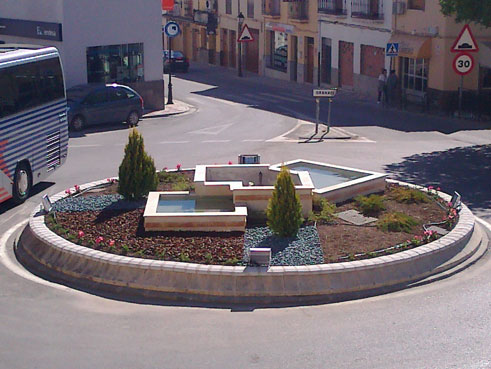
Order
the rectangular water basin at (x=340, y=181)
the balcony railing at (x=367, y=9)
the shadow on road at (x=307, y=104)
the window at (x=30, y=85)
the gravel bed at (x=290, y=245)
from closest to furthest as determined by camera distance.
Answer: the gravel bed at (x=290, y=245) < the rectangular water basin at (x=340, y=181) < the window at (x=30, y=85) < the shadow on road at (x=307, y=104) < the balcony railing at (x=367, y=9)

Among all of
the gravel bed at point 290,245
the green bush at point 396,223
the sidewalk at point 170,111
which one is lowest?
the sidewalk at point 170,111

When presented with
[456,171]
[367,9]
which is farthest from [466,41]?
[367,9]

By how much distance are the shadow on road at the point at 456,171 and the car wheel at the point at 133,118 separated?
1074 cm

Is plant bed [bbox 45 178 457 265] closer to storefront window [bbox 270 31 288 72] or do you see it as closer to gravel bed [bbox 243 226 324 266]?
gravel bed [bbox 243 226 324 266]

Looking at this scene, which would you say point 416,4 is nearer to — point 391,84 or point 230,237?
point 391,84

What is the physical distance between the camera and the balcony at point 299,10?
4591 centimetres

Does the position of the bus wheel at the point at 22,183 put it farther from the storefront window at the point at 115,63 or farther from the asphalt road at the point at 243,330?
the storefront window at the point at 115,63

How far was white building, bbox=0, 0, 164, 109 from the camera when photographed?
101 feet

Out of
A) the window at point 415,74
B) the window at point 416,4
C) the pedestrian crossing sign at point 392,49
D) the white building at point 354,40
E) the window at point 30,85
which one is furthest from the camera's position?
the white building at point 354,40

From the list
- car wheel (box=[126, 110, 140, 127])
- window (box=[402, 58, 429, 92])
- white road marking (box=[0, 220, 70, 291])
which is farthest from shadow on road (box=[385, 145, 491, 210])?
car wheel (box=[126, 110, 140, 127])

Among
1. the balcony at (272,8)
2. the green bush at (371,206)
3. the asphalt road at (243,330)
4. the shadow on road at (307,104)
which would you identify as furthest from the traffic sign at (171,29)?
the green bush at (371,206)

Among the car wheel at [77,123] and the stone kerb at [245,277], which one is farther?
the car wheel at [77,123]

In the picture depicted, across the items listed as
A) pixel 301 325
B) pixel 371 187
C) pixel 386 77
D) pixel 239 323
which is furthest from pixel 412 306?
pixel 386 77

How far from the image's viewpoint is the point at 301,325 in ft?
35.0
